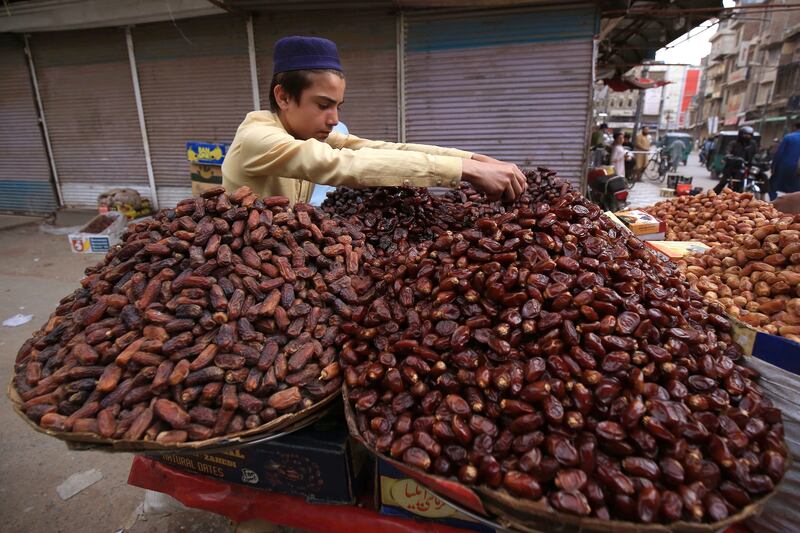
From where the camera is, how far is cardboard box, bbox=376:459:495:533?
4.78ft

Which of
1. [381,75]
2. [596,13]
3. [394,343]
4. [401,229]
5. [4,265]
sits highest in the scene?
[596,13]

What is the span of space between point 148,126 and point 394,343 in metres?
8.28

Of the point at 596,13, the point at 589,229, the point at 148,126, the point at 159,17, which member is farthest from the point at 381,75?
the point at 589,229

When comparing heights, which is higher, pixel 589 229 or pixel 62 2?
pixel 62 2

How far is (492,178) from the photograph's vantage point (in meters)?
2.03

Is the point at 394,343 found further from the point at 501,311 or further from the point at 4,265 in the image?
the point at 4,265

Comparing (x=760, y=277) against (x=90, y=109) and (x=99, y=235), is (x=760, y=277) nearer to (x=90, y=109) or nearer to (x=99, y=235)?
(x=99, y=235)

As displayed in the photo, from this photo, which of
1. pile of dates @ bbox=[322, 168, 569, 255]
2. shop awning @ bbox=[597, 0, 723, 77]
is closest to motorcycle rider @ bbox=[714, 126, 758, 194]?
shop awning @ bbox=[597, 0, 723, 77]

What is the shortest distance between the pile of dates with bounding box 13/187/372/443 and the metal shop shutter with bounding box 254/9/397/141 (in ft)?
17.1

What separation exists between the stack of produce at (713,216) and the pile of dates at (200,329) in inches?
113

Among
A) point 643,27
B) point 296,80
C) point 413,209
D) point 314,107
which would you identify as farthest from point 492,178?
point 643,27

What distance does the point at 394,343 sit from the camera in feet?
4.99

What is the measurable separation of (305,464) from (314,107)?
167 centimetres

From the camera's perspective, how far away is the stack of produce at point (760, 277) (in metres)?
1.96
